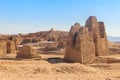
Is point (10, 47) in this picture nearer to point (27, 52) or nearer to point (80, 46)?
point (27, 52)

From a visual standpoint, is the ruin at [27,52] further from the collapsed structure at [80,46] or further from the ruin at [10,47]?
the ruin at [10,47]

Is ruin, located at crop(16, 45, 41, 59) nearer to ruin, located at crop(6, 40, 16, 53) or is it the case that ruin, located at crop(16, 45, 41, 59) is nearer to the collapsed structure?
the collapsed structure

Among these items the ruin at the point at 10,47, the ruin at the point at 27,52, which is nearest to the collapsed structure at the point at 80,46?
the ruin at the point at 27,52

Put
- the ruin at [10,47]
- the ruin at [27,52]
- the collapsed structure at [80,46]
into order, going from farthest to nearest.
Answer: the ruin at [10,47], the ruin at [27,52], the collapsed structure at [80,46]

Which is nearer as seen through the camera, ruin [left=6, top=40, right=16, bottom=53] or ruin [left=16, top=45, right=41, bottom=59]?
ruin [left=16, top=45, right=41, bottom=59]

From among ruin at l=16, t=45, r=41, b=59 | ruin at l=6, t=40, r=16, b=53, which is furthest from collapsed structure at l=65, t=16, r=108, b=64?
ruin at l=6, t=40, r=16, b=53

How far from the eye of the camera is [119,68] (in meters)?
25.2

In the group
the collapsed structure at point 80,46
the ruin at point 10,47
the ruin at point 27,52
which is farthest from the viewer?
the ruin at point 10,47

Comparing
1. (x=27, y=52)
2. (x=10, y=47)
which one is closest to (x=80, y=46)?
(x=27, y=52)

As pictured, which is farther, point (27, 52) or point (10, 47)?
point (10, 47)

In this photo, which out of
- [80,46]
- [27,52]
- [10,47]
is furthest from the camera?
[10,47]

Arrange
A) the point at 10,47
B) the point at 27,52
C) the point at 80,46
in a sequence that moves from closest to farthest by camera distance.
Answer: the point at 80,46, the point at 27,52, the point at 10,47

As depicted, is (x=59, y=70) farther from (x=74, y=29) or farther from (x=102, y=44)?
(x=102, y=44)

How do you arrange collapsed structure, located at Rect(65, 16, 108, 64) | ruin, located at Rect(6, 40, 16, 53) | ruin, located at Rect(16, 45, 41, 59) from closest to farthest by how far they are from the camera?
collapsed structure, located at Rect(65, 16, 108, 64), ruin, located at Rect(16, 45, 41, 59), ruin, located at Rect(6, 40, 16, 53)
